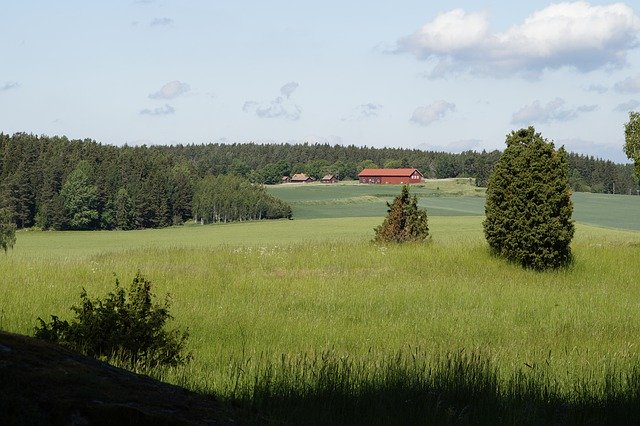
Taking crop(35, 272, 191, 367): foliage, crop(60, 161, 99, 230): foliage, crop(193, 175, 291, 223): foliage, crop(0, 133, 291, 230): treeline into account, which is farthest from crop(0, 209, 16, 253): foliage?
crop(193, 175, 291, 223): foliage

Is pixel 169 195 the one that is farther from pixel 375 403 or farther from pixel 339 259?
pixel 375 403

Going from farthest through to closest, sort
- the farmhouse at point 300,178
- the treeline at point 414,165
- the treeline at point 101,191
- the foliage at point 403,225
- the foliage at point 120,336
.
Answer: the farmhouse at point 300,178
the treeline at point 414,165
the treeline at point 101,191
the foliage at point 403,225
the foliage at point 120,336

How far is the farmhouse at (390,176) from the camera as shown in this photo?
512ft

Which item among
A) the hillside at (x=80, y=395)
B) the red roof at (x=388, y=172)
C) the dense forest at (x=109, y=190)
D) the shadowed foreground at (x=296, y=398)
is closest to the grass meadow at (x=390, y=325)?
the shadowed foreground at (x=296, y=398)

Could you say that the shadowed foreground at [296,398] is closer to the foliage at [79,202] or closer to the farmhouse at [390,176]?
the foliage at [79,202]

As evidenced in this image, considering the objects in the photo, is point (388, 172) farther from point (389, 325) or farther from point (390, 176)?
point (389, 325)

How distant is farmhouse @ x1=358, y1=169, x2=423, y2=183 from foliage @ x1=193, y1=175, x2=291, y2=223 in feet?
179

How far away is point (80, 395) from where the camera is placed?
3857mm

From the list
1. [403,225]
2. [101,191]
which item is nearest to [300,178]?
[101,191]

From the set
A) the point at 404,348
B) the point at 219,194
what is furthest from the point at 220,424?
the point at 219,194

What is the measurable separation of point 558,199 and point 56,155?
99724 mm

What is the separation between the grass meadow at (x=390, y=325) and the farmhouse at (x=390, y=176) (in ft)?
429

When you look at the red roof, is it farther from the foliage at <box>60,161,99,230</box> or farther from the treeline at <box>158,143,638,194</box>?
the foliage at <box>60,161,99,230</box>

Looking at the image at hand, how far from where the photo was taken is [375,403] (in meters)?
5.62
